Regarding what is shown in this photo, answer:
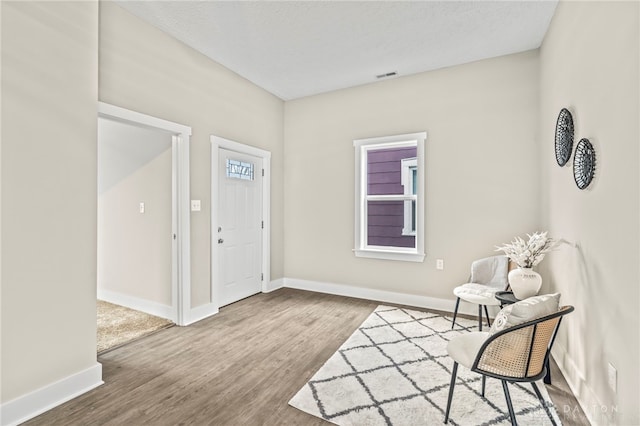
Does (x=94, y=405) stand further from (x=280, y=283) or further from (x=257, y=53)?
(x=257, y=53)

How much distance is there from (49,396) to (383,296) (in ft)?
11.0

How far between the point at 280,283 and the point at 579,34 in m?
4.31

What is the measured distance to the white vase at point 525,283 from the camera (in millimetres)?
2293

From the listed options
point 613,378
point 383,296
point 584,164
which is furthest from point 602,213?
point 383,296

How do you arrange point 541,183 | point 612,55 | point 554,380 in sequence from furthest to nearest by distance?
point 541,183, point 554,380, point 612,55

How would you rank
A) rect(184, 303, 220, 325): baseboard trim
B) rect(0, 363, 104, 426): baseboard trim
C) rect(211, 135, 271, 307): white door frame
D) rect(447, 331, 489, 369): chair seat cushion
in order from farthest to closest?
rect(211, 135, 271, 307): white door frame → rect(184, 303, 220, 325): baseboard trim → rect(0, 363, 104, 426): baseboard trim → rect(447, 331, 489, 369): chair seat cushion

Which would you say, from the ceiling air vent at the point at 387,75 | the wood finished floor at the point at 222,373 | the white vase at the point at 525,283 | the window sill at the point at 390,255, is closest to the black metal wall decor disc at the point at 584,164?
the white vase at the point at 525,283

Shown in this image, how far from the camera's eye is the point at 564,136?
7.64ft

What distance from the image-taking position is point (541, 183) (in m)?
3.22

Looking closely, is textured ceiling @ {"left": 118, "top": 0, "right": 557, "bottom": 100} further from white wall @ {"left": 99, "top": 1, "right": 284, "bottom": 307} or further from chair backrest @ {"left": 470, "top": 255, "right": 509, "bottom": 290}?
chair backrest @ {"left": 470, "top": 255, "right": 509, "bottom": 290}

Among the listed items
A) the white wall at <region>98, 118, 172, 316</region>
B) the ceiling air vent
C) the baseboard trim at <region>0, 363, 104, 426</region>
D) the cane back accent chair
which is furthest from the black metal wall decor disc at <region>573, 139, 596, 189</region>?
the white wall at <region>98, 118, 172, 316</region>

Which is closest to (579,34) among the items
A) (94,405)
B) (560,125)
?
(560,125)

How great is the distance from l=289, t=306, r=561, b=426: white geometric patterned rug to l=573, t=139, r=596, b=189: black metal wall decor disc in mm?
1418

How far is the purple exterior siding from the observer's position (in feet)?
14.2
